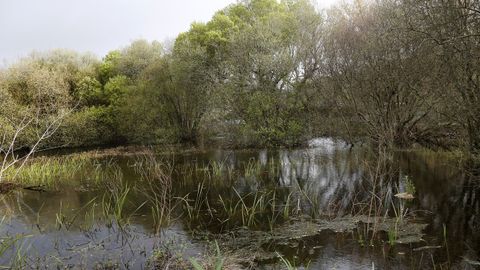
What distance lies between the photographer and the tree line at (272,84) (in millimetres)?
14797

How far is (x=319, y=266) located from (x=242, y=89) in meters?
21.1

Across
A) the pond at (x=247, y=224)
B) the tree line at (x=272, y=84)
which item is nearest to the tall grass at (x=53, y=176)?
the pond at (x=247, y=224)

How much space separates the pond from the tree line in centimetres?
238

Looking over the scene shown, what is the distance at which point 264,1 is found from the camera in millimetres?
32656

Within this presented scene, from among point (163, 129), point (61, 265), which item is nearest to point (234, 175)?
point (61, 265)

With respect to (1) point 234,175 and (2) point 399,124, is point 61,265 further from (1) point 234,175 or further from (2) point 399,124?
(2) point 399,124

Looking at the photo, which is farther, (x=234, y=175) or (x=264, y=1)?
(x=264, y=1)

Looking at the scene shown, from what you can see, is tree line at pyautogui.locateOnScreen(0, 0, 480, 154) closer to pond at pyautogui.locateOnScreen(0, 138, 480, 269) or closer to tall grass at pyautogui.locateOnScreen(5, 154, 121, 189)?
tall grass at pyautogui.locateOnScreen(5, 154, 121, 189)

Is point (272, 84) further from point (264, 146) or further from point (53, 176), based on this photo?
point (53, 176)

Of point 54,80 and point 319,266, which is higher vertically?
point 54,80

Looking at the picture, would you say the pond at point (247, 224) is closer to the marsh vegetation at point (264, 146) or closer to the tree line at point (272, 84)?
the marsh vegetation at point (264, 146)

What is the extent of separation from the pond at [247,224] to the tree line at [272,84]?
2.38 metres

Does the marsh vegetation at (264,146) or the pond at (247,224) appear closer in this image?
the pond at (247,224)

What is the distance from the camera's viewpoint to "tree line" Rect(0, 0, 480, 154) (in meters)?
14.8
